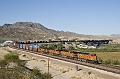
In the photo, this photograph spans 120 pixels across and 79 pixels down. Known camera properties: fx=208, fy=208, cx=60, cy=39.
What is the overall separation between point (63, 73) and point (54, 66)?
8.04 m

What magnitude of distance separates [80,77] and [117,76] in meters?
7.77

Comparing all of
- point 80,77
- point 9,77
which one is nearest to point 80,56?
point 80,77

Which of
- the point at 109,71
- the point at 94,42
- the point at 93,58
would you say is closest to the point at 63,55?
the point at 93,58

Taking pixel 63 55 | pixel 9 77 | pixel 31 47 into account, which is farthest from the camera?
pixel 31 47

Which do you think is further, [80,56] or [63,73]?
[80,56]

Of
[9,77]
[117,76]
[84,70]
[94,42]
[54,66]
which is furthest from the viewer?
[94,42]

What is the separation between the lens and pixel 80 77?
38.2 meters

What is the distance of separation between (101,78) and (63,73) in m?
10.8

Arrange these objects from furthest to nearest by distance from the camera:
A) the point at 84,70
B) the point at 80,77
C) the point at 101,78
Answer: the point at 84,70 < the point at 80,77 < the point at 101,78

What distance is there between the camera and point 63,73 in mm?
43719

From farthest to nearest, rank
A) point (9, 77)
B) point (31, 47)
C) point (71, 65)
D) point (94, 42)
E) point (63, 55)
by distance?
1. point (94, 42)
2. point (31, 47)
3. point (63, 55)
4. point (71, 65)
5. point (9, 77)

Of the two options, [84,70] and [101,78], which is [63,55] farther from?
[101,78]

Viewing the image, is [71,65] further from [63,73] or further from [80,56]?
[80,56]

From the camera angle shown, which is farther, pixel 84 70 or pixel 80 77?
pixel 84 70
